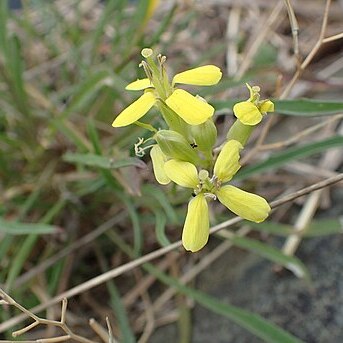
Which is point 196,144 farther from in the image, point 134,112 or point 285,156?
point 285,156

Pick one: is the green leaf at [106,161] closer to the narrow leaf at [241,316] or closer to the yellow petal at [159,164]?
the yellow petal at [159,164]

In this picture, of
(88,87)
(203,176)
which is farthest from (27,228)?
(203,176)

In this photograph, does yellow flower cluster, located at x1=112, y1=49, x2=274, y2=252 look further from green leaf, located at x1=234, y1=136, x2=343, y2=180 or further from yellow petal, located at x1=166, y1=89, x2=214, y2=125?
green leaf, located at x1=234, y1=136, x2=343, y2=180

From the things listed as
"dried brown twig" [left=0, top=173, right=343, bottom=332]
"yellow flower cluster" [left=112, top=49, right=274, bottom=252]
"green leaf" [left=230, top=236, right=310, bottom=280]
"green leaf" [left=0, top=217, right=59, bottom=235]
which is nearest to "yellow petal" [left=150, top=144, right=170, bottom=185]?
"yellow flower cluster" [left=112, top=49, right=274, bottom=252]

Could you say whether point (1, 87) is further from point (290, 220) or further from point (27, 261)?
point (290, 220)

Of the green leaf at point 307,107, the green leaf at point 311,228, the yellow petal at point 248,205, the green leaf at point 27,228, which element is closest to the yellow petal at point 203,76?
the yellow petal at point 248,205
